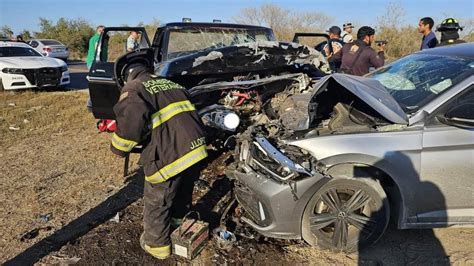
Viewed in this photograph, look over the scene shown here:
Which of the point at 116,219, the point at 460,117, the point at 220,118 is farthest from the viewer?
the point at 220,118

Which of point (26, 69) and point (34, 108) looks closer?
point (34, 108)

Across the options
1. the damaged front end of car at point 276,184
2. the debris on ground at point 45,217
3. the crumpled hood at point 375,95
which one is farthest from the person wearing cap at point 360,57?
the debris on ground at point 45,217

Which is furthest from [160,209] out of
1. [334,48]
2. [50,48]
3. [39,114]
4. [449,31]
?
[50,48]

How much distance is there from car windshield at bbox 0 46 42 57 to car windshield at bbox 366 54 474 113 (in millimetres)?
10660

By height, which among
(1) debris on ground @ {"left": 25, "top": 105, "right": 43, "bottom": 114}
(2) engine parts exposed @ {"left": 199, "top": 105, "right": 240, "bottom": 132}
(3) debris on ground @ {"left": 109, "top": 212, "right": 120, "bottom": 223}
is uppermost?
(2) engine parts exposed @ {"left": 199, "top": 105, "right": 240, "bottom": 132}

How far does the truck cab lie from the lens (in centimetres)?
490

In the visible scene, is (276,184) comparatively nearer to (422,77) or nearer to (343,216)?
(343,216)

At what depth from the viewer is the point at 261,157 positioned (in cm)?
310

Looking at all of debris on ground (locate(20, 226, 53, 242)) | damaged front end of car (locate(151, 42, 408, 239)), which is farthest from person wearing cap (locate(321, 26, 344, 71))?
debris on ground (locate(20, 226, 53, 242))

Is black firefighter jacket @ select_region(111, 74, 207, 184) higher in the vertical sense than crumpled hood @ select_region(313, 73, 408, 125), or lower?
lower

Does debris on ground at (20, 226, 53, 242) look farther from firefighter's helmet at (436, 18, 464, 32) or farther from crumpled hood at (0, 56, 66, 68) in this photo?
crumpled hood at (0, 56, 66, 68)

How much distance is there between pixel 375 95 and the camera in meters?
3.10

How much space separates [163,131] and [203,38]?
10.1ft

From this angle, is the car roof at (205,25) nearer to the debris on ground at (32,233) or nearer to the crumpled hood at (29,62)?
the debris on ground at (32,233)
